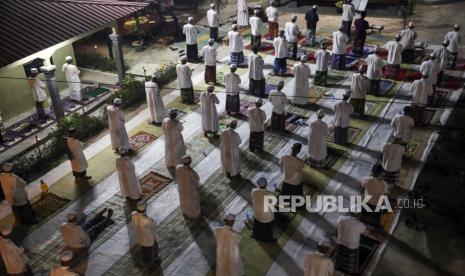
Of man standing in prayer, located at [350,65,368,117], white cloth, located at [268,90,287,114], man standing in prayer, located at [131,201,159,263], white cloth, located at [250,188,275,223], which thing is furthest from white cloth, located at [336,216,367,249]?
man standing in prayer, located at [350,65,368,117]

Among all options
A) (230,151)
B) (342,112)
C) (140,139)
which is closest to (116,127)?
(140,139)

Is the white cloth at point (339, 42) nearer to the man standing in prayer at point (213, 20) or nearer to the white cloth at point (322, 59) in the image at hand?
the white cloth at point (322, 59)

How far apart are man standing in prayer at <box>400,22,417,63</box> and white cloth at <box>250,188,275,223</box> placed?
9436 mm

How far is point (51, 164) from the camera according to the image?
11.8 m

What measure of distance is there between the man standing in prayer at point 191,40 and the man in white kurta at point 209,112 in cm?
502

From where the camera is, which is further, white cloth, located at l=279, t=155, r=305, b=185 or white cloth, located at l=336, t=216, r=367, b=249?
white cloth, located at l=279, t=155, r=305, b=185

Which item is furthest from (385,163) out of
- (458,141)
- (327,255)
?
(327,255)

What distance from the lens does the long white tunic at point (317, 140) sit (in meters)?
10.5

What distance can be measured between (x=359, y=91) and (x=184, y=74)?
468 cm

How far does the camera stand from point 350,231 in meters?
7.71

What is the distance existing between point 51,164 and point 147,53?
794 centimetres

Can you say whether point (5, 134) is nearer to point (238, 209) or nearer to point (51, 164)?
point (51, 164)

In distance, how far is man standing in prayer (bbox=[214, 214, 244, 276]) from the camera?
7523 mm

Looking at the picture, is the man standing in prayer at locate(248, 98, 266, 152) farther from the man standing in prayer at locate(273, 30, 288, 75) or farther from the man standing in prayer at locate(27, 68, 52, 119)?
the man standing in prayer at locate(27, 68, 52, 119)
